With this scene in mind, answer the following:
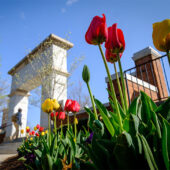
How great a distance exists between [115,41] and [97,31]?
11 cm

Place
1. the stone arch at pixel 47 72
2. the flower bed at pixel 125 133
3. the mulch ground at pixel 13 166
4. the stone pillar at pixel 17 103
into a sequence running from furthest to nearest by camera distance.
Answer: the stone pillar at pixel 17 103
the stone arch at pixel 47 72
the mulch ground at pixel 13 166
the flower bed at pixel 125 133

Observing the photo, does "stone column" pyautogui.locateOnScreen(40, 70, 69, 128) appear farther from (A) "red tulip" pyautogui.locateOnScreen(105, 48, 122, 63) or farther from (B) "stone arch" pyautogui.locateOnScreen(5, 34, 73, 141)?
(A) "red tulip" pyautogui.locateOnScreen(105, 48, 122, 63)

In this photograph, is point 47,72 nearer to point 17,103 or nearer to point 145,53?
point 145,53

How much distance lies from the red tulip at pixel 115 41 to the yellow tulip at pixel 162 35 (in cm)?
16

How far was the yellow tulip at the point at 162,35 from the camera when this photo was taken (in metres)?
0.74

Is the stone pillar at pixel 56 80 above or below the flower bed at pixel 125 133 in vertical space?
above

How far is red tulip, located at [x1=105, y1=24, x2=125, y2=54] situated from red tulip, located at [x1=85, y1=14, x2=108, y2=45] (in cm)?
3

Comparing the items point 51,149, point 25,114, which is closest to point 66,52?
point 25,114

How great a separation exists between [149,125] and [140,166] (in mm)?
187

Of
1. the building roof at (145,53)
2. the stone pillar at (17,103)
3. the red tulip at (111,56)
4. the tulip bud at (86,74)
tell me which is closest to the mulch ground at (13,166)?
the tulip bud at (86,74)

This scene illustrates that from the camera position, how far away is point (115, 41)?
32.5 inches

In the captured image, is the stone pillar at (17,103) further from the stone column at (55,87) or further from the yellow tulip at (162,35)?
the yellow tulip at (162,35)

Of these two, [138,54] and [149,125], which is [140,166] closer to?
[149,125]

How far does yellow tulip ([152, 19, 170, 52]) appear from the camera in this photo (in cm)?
74
